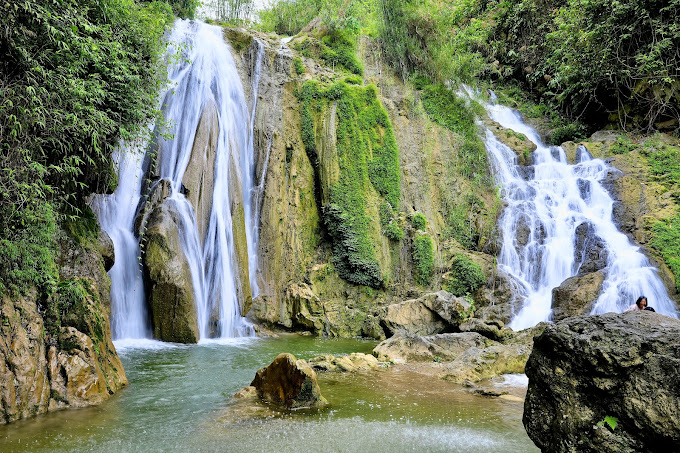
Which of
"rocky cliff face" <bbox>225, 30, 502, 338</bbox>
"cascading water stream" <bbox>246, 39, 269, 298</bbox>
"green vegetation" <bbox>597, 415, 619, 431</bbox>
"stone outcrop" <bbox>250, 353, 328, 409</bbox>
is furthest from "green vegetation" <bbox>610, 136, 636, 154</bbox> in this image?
"green vegetation" <bbox>597, 415, 619, 431</bbox>

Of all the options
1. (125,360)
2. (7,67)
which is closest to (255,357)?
(125,360)

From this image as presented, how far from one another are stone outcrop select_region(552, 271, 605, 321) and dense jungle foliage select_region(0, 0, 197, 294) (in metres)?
13.4

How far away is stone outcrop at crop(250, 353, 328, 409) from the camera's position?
6219mm

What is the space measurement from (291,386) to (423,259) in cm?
1170

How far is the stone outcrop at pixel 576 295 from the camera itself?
1392 centimetres

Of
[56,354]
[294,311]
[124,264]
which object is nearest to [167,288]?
[124,264]

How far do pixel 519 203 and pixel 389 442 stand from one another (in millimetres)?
16356

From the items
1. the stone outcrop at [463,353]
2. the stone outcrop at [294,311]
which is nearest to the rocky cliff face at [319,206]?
the stone outcrop at [294,311]

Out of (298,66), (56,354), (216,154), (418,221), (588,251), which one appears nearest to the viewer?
(56,354)

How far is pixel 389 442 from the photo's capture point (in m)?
4.98

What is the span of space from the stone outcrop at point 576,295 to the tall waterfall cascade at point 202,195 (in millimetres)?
9975

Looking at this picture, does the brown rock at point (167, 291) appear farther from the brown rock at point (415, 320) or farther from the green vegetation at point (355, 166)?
the green vegetation at point (355, 166)

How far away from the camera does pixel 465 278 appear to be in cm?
1700

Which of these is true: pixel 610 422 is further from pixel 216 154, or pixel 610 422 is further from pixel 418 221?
pixel 418 221
